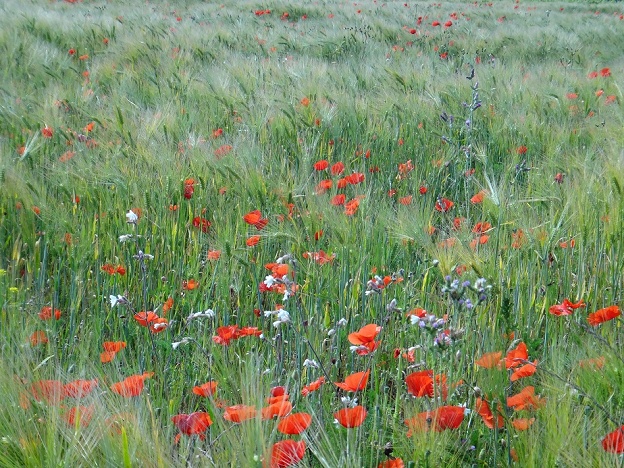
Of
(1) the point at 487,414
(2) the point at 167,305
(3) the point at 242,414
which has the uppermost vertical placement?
(3) the point at 242,414

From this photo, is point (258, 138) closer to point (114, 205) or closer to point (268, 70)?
point (114, 205)

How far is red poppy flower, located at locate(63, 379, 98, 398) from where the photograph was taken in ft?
3.12

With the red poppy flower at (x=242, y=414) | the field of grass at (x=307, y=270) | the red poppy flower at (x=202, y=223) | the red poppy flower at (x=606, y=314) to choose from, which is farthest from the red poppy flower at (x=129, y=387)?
the red poppy flower at (x=202, y=223)

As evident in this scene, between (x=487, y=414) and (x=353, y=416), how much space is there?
257mm

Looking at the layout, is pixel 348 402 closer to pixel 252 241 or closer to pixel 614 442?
pixel 614 442

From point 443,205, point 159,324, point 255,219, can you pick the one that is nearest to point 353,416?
point 159,324

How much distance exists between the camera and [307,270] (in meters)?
1.76

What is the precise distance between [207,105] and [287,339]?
7.40 feet

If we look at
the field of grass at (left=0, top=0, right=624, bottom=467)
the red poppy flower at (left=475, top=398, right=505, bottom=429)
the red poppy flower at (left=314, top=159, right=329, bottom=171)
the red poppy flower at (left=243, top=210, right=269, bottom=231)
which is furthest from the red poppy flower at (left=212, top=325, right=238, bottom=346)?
the red poppy flower at (left=314, top=159, right=329, bottom=171)

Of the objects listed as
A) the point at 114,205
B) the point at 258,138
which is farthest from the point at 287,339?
the point at 258,138

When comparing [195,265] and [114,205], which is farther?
[114,205]

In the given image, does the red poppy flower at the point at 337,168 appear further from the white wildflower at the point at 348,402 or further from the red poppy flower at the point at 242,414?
the red poppy flower at the point at 242,414

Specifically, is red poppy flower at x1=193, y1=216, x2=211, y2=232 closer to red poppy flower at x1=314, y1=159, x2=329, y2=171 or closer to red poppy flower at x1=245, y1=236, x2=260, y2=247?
red poppy flower at x1=245, y1=236, x2=260, y2=247

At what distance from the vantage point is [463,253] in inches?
62.0
